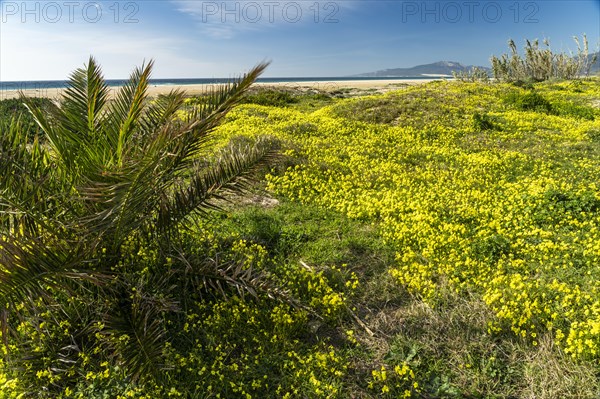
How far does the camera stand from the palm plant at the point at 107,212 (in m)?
3.68

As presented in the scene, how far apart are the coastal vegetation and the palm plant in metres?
0.03

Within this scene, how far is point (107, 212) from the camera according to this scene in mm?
3861

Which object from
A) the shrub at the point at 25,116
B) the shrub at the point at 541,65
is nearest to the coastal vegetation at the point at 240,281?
the shrub at the point at 25,116

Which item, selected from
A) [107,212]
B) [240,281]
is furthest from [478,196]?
[107,212]

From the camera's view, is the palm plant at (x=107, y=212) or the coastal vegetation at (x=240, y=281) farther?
the coastal vegetation at (x=240, y=281)

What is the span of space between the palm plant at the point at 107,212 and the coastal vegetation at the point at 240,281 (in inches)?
1.0

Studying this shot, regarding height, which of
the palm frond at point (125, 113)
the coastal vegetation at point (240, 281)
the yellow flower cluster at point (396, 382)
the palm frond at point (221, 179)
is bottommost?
the yellow flower cluster at point (396, 382)

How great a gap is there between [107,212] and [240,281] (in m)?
1.79

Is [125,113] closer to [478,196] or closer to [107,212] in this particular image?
[107,212]

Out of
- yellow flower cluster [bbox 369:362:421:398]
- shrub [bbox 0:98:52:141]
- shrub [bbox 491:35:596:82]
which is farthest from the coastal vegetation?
shrub [bbox 491:35:596:82]

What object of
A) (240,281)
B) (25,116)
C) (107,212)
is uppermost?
(25,116)

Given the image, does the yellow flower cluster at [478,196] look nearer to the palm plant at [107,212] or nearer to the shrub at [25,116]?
the palm plant at [107,212]

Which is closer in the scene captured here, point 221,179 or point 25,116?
point 221,179

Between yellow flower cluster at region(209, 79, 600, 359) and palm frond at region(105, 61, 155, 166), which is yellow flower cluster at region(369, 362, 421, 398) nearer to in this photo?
yellow flower cluster at region(209, 79, 600, 359)
